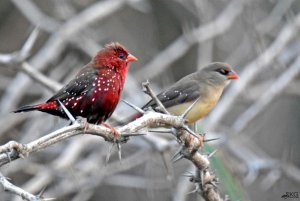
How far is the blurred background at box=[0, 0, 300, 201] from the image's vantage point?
20.6ft

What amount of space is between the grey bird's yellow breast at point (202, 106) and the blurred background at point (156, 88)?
0.35 metres

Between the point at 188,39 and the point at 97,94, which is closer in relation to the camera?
the point at 97,94

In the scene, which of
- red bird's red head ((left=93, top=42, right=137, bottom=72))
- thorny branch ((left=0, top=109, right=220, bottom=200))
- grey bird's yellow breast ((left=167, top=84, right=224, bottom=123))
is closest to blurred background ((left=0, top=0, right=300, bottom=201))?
grey bird's yellow breast ((left=167, top=84, right=224, bottom=123))

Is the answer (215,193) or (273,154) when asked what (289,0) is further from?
(215,193)

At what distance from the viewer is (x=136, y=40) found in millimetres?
9172

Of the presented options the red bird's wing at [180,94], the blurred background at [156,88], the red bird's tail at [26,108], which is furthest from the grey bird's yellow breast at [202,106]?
the red bird's tail at [26,108]

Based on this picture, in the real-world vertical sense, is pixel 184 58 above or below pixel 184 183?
above

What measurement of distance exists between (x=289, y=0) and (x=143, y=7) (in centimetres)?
230

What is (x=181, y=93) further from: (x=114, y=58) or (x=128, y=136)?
(x=128, y=136)

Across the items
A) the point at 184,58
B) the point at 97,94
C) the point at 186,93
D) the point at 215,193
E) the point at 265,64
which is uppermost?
the point at 184,58

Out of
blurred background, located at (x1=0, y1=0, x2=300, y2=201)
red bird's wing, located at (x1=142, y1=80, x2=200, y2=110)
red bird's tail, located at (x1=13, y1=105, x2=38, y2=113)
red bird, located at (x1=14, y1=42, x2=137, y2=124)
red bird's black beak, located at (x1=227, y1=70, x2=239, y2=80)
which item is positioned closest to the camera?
red bird's tail, located at (x1=13, y1=105, x2=38, y2=113)

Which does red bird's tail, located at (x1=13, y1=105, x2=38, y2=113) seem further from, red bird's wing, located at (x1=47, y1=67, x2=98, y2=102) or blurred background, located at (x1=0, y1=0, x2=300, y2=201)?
blurred background, located at (x1=0, y1=0, x2=300, y2=201)

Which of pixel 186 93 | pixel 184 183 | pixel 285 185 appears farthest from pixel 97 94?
pixel 285 185

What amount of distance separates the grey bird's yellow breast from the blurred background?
13.9 inches
